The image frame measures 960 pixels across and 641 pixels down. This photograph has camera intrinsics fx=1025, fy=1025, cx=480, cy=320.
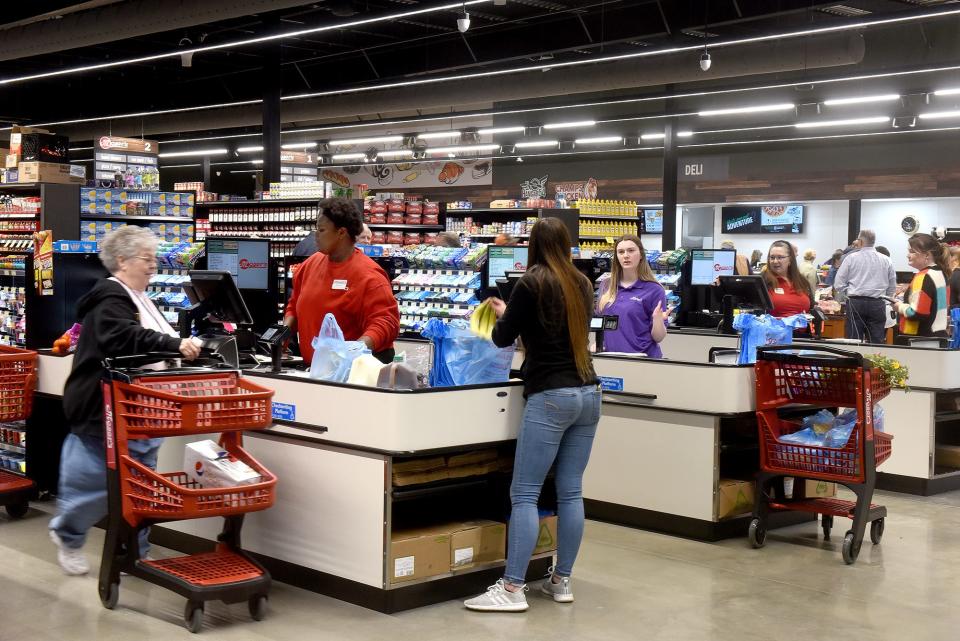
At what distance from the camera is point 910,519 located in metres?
6.08

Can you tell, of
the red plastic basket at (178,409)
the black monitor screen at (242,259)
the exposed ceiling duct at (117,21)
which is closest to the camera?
the red plastic basket at (178,409)

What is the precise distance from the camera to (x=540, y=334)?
4.11 meters

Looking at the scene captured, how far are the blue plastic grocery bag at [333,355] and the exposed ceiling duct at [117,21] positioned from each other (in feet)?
22.7

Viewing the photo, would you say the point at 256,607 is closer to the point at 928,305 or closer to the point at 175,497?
the point at 175,497

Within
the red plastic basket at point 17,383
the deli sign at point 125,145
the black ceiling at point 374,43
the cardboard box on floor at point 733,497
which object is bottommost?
the cardboard box on floor at point 733,497

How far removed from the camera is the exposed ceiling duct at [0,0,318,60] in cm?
1115

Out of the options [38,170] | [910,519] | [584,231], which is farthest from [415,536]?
[584,231]

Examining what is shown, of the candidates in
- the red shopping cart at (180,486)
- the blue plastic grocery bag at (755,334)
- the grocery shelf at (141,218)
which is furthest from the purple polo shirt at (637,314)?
the grocery shelf at (141,218)

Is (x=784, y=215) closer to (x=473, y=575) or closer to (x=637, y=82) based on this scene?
(x=637, y=82)

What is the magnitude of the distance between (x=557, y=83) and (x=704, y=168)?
5156 millimetres

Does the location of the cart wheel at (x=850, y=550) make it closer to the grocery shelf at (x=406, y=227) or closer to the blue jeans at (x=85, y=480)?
the blue jeans at (x=85, y=480)

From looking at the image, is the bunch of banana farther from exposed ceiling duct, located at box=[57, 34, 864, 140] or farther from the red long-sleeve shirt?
exposed ceiling duct, located at box=[57, 34, 864, 140]

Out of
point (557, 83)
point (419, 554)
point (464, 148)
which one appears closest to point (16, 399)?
point (419, 554)

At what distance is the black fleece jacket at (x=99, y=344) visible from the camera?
420 cm
